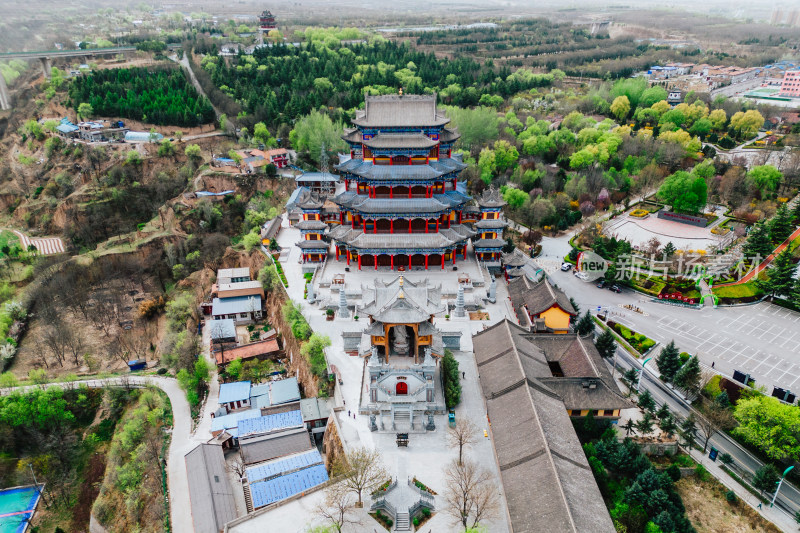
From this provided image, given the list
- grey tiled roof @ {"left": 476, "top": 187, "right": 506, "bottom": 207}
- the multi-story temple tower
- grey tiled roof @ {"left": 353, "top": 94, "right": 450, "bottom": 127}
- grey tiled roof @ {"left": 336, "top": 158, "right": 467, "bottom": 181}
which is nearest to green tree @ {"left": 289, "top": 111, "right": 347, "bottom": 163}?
the multi-story temple tower

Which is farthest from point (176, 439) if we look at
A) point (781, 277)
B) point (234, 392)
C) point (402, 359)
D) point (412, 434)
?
point (781, 277)

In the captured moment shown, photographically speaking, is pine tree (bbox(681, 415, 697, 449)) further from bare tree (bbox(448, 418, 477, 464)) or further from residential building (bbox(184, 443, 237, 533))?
residential building (bbox(184, 443, 237, 533))

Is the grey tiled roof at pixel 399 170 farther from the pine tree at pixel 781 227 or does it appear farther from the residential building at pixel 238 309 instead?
the pine tree at pixel 781 227

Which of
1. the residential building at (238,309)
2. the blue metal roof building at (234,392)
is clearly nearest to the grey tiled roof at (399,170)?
the residential building at (238,309)

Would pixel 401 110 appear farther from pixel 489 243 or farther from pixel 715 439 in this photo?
pixel 715 439

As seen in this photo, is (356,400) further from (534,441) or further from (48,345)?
(48,345)

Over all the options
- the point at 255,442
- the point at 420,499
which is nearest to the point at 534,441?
the point at 420,499
